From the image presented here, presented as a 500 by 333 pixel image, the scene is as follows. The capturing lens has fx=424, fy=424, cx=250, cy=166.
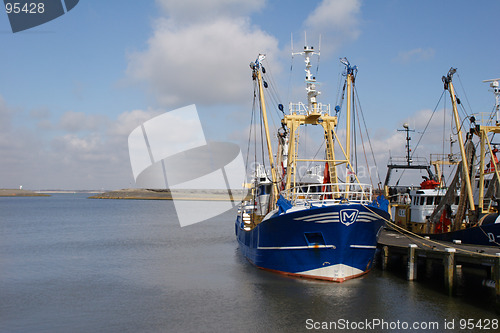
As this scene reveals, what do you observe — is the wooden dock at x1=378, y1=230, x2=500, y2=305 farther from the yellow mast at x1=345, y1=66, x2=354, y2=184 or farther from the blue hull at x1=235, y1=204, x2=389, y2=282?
the yellow mast at x1=345, y1=66, x2=354, y2=184

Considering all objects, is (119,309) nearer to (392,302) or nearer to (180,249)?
(392,302)

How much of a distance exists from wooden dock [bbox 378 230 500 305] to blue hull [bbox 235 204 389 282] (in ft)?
7.23

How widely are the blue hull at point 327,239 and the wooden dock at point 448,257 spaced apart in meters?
2.20

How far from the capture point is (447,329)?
1528 cm

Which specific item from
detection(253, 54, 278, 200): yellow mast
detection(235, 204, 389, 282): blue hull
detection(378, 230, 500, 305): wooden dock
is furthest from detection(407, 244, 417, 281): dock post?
detection(253, 54, 278, 200): yellow mast

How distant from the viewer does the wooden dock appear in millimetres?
16916

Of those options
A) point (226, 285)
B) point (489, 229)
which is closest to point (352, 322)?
point (226, 285)

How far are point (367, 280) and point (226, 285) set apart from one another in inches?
294

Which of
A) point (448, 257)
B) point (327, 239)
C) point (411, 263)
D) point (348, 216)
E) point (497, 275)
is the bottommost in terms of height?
point (411, 263)

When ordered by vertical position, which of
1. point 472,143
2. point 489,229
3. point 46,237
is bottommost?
point 46,237

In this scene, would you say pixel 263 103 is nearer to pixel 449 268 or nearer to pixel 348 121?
pixel 348 121

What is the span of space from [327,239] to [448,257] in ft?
17.6

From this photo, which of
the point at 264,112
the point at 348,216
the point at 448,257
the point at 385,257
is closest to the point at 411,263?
the point at 385,257

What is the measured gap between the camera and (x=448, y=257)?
61.7 feet
